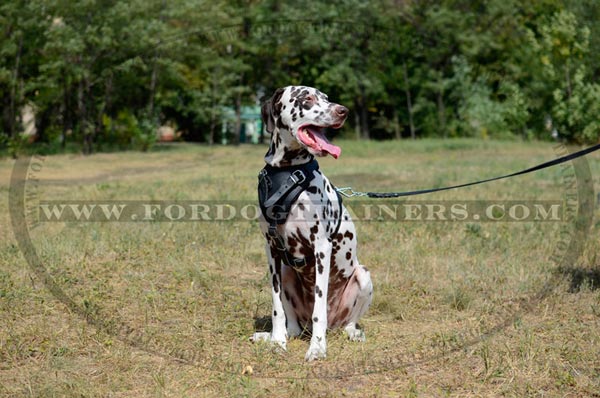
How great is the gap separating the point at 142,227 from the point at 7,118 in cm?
2223

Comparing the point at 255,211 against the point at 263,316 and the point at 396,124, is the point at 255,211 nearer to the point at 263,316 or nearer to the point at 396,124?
the point at 263,316

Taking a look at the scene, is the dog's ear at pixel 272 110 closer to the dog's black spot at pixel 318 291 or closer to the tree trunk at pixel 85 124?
the dog's black spot at pixel 318 291

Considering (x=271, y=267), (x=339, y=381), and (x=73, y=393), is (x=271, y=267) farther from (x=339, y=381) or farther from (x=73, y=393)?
(x=73, y=393)

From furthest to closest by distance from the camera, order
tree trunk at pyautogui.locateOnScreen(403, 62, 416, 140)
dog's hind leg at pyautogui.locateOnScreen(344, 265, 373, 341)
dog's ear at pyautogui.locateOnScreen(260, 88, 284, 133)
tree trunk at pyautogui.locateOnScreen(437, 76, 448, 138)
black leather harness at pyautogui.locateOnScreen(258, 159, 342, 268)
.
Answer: tree trunk at pyautogui.locateOnScreen(437, 76, 448, 138) < tree trunk at pyautogui.locateOnScreen(403, 62, 416, 140) < dog's hind leg at pyautogui.locateOnScreen(344, 265, 373, 341) < dog's ear at pyautogui.locateOnScreen(260, 88, 284, 133) < black leather harness at pyautogui.locateOnScreen(258, 159, 342, 268)

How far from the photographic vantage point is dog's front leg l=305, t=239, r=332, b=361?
210 inches

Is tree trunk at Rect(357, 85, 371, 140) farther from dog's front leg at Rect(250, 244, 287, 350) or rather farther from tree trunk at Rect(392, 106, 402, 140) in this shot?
dog's front leg at Rect(250, 244, 287, 350)

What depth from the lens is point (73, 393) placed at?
4.62 meters

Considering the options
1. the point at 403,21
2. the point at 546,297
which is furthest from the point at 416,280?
the point at 403,21

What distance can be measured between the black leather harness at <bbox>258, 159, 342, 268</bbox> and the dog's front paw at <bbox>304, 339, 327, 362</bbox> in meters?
0.67

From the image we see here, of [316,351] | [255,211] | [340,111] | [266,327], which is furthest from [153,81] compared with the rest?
[316,351]

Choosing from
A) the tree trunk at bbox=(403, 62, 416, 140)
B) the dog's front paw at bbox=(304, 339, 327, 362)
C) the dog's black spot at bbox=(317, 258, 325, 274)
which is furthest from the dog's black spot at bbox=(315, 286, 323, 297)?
the tree trunk at bbox=(403, 62, 416, 140)

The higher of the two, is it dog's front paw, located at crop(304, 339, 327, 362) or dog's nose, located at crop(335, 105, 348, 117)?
dog's nose, located at crop(335, 105, 348, 117)

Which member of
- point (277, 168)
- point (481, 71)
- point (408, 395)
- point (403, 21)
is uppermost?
point (403, 21)

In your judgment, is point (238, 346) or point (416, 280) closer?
point (238, 346)
